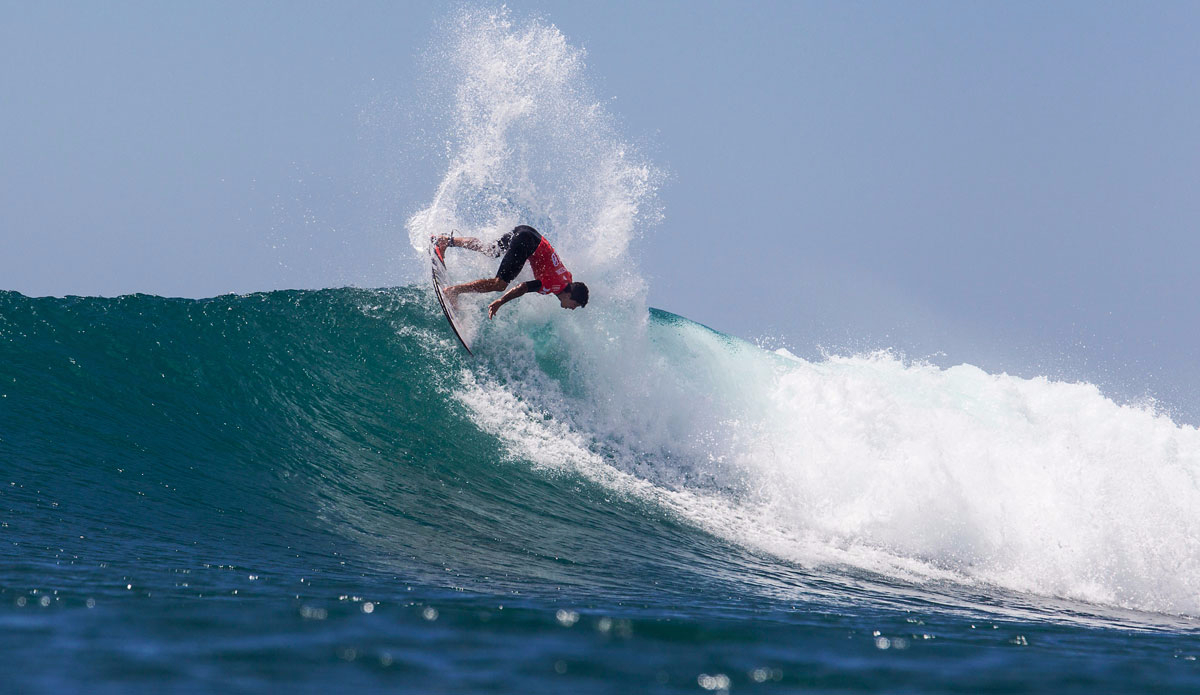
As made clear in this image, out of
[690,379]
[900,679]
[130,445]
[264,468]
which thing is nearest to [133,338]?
[130,445]

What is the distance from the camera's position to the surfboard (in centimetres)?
984

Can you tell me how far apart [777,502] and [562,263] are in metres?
3.69

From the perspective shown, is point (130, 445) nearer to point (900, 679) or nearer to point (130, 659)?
point (130, 659)

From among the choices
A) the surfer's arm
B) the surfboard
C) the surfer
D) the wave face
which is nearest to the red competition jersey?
the surfer

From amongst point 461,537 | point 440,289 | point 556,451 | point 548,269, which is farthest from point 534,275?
point 461,537

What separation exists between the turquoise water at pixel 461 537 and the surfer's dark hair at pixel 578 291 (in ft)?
2.40

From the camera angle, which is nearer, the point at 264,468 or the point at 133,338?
the point at 264,468

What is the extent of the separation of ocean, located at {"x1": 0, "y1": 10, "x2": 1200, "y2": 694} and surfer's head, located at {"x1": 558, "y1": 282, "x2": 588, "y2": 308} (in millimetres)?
609

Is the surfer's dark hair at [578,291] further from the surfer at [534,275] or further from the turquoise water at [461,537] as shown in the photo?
the turquoise water at [461,537]

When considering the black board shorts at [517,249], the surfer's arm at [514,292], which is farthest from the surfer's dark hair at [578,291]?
the black board shorts at [517,249]

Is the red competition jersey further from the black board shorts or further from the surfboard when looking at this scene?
the surfboard

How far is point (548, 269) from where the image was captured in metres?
9.79

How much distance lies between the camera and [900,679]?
140 inches

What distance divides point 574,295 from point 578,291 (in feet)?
0.29
